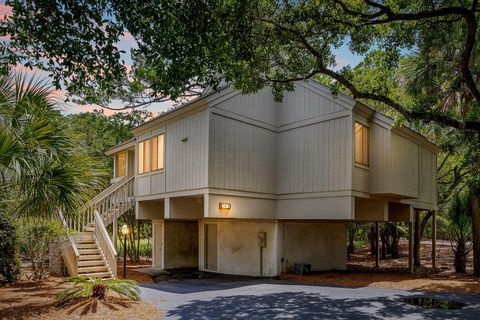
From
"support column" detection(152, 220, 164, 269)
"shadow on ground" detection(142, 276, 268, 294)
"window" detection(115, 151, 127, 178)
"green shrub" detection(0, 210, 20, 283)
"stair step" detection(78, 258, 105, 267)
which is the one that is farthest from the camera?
"window" detection(115, 151, 127, 178)

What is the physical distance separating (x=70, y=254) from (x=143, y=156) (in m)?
5.55

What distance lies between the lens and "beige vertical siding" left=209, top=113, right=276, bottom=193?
13828mm

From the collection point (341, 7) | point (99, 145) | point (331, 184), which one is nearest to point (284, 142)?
point (331, 184)

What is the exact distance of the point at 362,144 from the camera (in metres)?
14.1

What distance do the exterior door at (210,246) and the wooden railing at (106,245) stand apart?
543cm

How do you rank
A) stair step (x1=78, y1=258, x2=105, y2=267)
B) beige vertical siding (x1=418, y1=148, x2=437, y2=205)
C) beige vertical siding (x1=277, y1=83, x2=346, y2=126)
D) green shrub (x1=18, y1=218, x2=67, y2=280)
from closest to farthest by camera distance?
1. green shrub (x1=18, y1=218, x2=67, y2=280)
2. stair step (x1=78, y1=258, x2=105, y2=267)
3. beige vertical siding (x1=277, y1=83, x2=346, y2=126)
4. beige vertical siding (x1=418, y1=148, x2=437, y2=205)

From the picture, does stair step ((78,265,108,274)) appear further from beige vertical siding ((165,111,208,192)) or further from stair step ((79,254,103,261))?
beige vertical siding ((165,111,208,192))

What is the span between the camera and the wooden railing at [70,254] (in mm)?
12744

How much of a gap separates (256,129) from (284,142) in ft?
4.19

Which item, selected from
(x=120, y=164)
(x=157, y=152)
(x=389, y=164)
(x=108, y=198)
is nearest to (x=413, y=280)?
(x=389, y=164)

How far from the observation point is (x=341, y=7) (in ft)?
33.7

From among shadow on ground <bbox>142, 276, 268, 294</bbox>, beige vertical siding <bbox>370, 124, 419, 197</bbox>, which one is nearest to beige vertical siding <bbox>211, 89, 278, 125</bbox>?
beige vertical siding <bbox>370, 124, 419, 197</bbox>

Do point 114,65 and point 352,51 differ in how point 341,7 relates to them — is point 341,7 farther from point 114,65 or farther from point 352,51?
point 114,65

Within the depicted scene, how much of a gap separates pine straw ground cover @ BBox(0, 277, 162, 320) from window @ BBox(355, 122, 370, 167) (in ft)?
27.8
